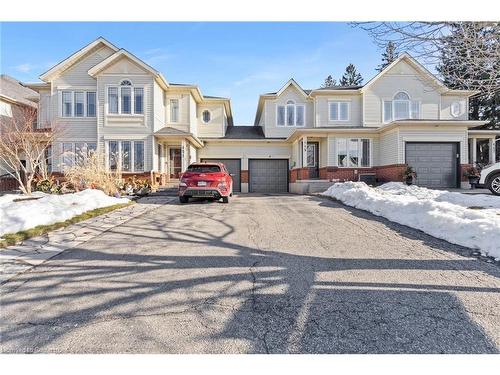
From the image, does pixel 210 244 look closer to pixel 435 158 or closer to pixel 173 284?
pixel 173 284

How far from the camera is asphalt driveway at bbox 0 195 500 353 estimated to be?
8.36 ft

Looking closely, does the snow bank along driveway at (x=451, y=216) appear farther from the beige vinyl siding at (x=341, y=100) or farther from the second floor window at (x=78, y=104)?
the second floor window at (x=78, y=104)

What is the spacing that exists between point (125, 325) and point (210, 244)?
2.95m

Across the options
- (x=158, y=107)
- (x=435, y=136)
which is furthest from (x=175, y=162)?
(x=435, y=136)

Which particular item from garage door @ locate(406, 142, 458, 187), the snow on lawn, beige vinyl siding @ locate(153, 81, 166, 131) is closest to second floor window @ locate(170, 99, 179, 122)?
beige vinyl siding @ locate(153, 81, 166, 131)

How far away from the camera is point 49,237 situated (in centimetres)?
616

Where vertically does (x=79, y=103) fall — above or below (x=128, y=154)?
above

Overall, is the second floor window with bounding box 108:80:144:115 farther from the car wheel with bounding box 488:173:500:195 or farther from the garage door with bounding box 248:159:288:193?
the car wheel with bounding box 488:173:500:195

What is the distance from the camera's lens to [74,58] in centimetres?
1930

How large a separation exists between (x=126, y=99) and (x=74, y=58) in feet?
13.9

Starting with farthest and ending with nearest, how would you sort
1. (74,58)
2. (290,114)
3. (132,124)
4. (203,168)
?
(290,114) < (74,58) < (132,124) < (203,168)

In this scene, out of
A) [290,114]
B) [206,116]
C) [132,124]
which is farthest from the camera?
[206,116]

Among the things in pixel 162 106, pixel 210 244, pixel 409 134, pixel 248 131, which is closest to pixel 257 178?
pixel 248 131

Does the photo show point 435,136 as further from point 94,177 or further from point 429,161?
point 94,177
